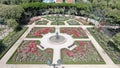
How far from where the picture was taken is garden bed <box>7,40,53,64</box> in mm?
28062

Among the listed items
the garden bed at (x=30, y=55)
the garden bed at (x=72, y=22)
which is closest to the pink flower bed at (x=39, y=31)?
the garden bed at (x=30, y=55)

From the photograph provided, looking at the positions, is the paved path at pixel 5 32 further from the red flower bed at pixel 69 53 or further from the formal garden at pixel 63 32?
the red flower bed at pixel 69 53

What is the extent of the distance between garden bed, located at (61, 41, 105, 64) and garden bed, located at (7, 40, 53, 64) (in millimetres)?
3040

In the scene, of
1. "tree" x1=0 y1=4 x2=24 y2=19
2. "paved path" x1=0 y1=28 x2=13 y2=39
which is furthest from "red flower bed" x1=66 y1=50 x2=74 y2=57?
"tree" x1=0 y1=4 x2=24 y2=19

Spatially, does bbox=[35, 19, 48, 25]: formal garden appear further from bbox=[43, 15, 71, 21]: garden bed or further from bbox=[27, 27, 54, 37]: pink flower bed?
bbox=[27, 27, 54, 37]: pink flower bed

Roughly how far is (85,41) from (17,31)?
708 inches

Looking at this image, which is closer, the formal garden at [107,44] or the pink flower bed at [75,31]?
the formal garden at [107,44]

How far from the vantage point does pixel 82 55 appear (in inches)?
1183

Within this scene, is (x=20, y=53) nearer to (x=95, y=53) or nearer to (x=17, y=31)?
(x=17, y=31)

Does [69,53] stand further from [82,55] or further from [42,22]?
[42,22]

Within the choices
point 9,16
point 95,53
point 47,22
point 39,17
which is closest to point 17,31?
point 9,16

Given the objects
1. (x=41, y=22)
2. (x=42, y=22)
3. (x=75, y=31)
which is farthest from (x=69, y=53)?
(x=41, y=22)

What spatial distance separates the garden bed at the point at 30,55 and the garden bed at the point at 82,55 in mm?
3040

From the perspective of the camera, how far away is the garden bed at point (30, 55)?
28.1 meters
